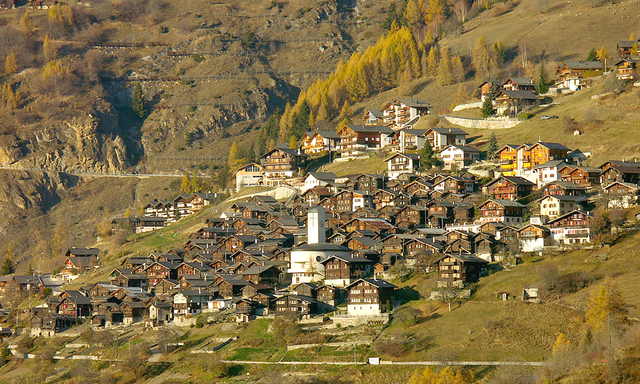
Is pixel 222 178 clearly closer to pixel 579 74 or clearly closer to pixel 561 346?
pixel 579 74

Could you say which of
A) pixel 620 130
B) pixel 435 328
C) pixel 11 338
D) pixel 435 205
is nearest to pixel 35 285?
pixel 11 338

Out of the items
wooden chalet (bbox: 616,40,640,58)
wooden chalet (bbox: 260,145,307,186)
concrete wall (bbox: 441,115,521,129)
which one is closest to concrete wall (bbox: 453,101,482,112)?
concrete wall (bbox: 441,115,521,129)

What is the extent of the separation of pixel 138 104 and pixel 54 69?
66.0ft

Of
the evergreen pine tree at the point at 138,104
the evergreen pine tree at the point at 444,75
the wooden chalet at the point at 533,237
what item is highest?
the evergreen pine tree at the point at 138,104

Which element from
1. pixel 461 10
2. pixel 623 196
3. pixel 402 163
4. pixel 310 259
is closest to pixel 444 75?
pixel 461 10

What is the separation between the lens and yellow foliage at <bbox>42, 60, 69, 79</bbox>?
188500mm

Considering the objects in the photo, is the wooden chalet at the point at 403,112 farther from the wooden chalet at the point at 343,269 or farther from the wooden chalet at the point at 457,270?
the wooden chalet at the point at 457,270

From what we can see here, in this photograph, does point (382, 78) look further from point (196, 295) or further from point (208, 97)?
point (196, 295)

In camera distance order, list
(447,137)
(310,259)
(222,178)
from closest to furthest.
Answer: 1. (310,259)
2. (447,137)
3. (222,178)

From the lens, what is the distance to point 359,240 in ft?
277

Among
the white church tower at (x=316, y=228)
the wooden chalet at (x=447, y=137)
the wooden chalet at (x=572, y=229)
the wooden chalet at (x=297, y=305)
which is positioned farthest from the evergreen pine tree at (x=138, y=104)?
the wooden chalet at (x=572, y=229)

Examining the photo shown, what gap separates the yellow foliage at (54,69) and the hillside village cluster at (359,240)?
282 feet

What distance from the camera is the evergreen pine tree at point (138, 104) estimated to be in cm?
18712

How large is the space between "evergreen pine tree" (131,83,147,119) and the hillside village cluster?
77643 millimetres
